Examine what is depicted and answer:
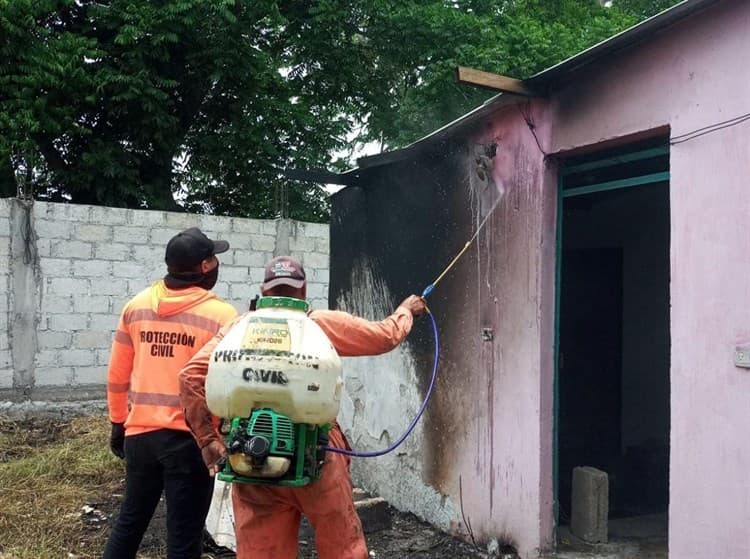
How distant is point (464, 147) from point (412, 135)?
842 cm

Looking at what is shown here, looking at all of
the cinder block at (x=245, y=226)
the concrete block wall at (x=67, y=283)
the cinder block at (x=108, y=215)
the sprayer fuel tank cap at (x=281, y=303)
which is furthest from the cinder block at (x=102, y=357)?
the sprayer fuel tank cap at (x=281, y=303)

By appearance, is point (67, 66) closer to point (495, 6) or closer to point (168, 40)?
point (168, 40)

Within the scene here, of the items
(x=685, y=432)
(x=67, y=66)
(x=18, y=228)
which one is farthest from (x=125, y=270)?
(x=685, y=432)

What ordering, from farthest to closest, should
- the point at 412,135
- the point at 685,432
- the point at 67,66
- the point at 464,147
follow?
the point at 412,135 < the point at 67,66 < the point at 464,147 < the point at 685,432

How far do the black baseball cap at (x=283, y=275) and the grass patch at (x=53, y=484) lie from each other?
2.53 meters

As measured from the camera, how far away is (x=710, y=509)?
319cm

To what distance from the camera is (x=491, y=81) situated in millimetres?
3924

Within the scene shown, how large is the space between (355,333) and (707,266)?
1.60 meters

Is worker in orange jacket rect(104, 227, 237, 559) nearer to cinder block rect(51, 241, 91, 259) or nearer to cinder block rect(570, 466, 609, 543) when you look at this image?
cinder block rect(570, 466, 609, 543)

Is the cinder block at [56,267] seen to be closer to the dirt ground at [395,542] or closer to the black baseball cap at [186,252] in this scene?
the dirt ground at [395,542]

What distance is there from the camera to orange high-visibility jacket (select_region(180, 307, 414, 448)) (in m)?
2.88

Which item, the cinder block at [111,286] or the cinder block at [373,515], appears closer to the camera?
the cinder block at [373,515]

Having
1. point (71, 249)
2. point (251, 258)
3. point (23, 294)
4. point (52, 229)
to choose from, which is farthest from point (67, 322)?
point (251, 258)

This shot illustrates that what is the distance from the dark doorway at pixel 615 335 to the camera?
6612mm
